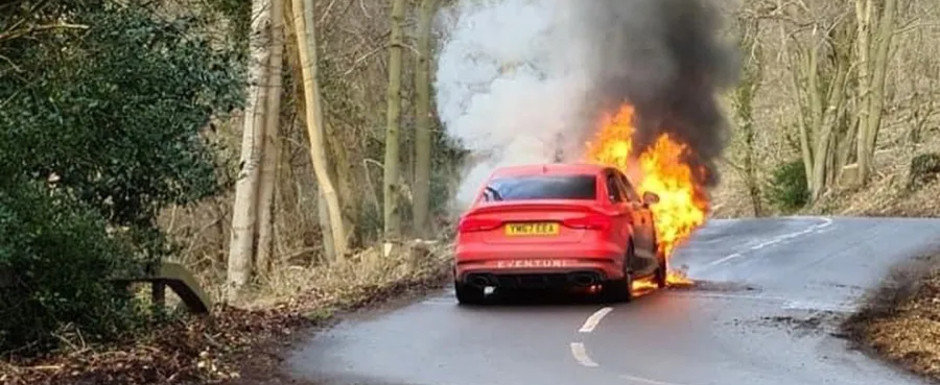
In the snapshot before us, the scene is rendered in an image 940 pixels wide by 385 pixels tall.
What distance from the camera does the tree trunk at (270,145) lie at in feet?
78.9

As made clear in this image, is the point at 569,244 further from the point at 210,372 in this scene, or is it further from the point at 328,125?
the point at 328,125

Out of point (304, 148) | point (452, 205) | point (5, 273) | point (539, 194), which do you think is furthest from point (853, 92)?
point (5, 273)

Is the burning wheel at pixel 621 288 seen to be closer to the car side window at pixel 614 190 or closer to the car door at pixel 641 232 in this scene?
the car door at pixel 641 232

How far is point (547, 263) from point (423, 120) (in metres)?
13.4

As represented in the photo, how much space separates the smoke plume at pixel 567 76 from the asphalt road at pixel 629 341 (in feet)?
20.4

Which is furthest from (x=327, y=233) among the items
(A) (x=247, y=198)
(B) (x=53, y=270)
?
(B) (x=53, y=270)

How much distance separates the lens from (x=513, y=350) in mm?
11898

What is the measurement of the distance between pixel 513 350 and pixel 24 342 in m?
4.24

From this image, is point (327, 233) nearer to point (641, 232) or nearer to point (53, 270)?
point (641, 232)

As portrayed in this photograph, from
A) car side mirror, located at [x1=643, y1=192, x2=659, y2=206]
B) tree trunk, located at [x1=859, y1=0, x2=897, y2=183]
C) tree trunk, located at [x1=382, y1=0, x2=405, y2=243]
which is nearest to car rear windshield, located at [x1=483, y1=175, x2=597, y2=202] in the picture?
car side mirror, located at [x1=643, y1=192, x2=659, y2=206]

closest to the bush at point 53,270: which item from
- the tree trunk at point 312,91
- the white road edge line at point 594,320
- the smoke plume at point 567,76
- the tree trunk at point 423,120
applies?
the white road edge line at point 594,320

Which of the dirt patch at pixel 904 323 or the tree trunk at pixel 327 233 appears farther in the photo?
the tree trunk at pixel 327 233

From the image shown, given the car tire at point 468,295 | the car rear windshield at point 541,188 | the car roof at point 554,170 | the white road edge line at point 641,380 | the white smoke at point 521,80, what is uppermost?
the white smoke at point 521,80

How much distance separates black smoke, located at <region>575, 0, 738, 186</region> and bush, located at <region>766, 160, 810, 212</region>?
19125 millimetres
